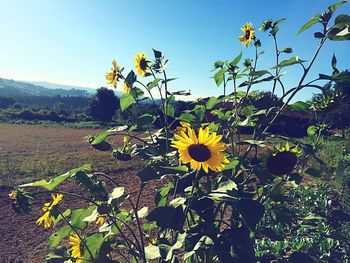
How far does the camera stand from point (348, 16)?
1.10 metres

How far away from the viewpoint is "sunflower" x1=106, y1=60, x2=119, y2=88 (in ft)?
5.60

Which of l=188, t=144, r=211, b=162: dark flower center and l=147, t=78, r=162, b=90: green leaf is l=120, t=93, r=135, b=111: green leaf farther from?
l=188, t=144, r=211, b=162: dark flower center

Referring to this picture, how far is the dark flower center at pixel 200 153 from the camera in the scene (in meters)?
1.16

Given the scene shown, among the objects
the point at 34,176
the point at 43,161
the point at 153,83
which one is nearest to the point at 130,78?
the point at 153,83

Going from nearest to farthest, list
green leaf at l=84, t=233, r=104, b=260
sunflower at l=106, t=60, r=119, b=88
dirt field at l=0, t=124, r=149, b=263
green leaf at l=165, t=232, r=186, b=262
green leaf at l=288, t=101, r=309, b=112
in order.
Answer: green leaf at l=165, t=232, r=186, b=262
green leaf at l=288, t=101, r=309, b=112
green leaf at l=84, t=233, r=104, b=260
sunflower at l=106, t=60, r=119, b=88
dirt field at l=0, t=124, r=149, b=263

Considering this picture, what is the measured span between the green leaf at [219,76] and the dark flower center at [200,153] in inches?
17.8

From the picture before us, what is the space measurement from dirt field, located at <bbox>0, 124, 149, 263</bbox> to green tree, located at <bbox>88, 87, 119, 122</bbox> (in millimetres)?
14680

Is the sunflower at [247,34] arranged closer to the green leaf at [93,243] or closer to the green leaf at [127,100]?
the green leaf at [127,100]

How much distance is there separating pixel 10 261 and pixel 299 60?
3492 mm

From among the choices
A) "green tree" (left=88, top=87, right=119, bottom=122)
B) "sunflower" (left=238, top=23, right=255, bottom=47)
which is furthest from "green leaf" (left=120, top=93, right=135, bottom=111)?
"green tree" (left=88, top=87, right=119, bottom=122)

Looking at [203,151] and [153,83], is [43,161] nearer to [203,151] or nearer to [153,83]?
[153,83]

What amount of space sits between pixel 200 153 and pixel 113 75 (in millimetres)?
813

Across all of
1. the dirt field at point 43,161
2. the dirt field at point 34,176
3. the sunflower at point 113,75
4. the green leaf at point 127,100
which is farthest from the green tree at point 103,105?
the green leaf at point 127,100

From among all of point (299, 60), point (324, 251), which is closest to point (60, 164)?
point (324, 251)
